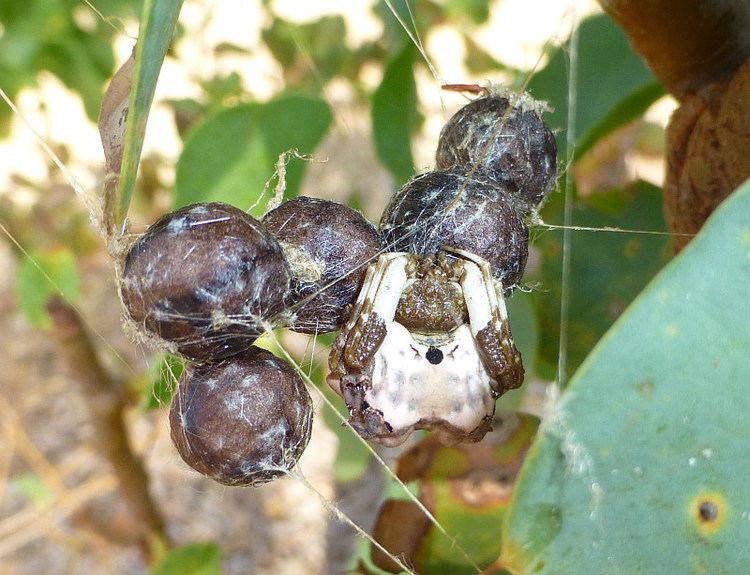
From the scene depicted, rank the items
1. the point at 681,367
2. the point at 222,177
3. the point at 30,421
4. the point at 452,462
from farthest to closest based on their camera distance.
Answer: the point at 30,421
the point at 222,177
the point at 452,462
the point at 681,367

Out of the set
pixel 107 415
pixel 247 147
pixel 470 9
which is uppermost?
pixel 247 147

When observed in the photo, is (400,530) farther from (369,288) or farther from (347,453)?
(347,453)

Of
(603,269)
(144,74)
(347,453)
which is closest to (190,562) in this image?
(347,453)

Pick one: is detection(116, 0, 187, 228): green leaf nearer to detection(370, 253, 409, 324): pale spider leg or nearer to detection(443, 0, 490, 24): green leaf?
detection(370, 253, 409, 324): pale spider leg

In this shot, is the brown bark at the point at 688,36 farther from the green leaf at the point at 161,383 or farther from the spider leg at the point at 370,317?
the green leaf at the point at 161,383

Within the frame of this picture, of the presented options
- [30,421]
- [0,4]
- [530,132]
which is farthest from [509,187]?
[30,421]

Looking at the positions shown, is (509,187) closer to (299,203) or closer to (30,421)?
(299,203)

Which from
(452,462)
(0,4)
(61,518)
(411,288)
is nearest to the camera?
(411,288)
